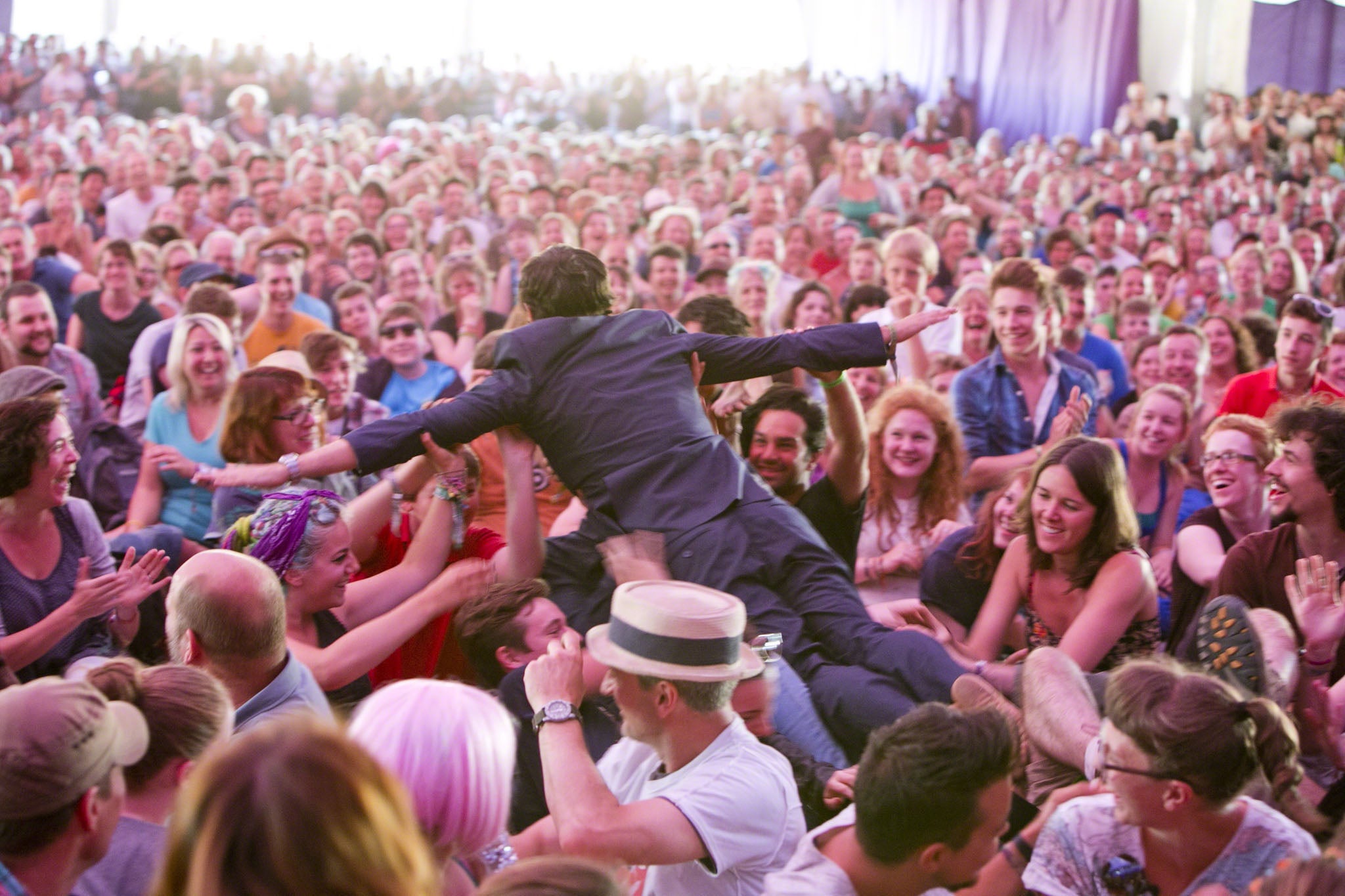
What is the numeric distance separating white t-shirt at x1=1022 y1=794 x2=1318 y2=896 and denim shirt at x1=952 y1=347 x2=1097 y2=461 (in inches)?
93.9

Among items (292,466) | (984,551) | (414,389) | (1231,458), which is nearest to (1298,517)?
(1231,458)

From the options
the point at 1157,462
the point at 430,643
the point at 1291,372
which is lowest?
the point at 430,643

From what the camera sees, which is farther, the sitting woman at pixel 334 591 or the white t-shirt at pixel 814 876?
the sitting woman at pixel 334 591

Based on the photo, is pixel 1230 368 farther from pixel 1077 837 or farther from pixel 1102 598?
pixel 1077 837

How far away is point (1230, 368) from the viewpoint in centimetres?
519

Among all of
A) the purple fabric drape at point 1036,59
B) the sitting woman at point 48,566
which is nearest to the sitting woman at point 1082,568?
the sitting woman at point 48,566

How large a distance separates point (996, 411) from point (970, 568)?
1.27 meters

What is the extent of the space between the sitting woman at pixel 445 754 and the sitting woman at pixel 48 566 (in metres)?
1.34

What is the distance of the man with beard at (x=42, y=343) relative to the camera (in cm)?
421

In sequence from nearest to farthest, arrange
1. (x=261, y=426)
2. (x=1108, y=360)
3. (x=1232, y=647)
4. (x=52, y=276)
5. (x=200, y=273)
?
(x=1232, y=647) → (x=261, y=426) → (x=1108, y=360) → (x=200, y=273) → (x=52, y=276)

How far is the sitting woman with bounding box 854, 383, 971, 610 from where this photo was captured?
349cm

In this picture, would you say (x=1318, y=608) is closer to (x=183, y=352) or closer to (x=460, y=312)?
(x=183, y=352)

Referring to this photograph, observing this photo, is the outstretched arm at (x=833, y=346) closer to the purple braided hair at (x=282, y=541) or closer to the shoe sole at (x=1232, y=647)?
the shoe sole at (x=1232, y=647)

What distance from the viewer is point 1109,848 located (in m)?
1.92
